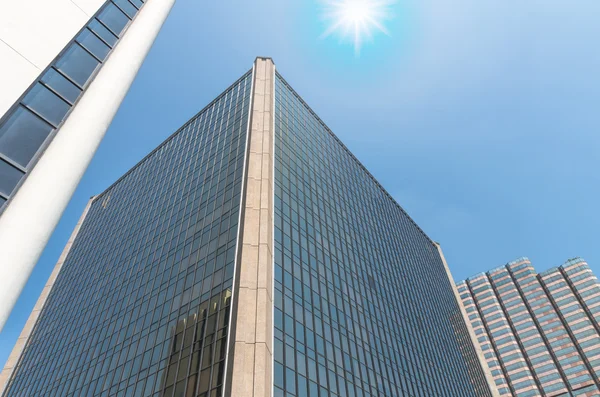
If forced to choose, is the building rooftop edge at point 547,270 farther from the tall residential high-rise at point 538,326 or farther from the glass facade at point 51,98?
the glass facade at point 51,98

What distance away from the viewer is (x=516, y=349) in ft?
439

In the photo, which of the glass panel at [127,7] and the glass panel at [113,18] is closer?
the glass panel at [113,18]

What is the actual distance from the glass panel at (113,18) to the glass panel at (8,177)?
8840mm

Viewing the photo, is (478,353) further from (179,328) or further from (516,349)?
(179,328)

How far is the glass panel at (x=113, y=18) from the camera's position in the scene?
18.2 meters

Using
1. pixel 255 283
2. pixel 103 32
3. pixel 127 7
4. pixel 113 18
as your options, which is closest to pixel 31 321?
pixel 255 283

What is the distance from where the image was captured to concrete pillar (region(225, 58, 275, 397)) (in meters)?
29.5

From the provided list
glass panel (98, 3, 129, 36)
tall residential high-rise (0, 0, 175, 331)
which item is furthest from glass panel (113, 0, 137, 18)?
tall residential high-rise (0, 0, 175, 331)

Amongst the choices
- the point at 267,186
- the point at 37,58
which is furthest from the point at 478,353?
the point at 37,58

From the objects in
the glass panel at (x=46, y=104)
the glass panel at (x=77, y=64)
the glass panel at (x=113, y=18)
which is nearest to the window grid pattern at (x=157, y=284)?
the glass panel at (x=46, y=104)

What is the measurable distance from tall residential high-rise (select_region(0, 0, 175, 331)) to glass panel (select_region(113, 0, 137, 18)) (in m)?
1.83

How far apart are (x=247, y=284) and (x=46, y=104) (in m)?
24.3

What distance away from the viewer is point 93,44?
55.9 feet

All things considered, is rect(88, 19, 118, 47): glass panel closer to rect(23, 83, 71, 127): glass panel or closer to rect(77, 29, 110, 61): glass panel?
rect(77, 29, 110, 61): glass panel
